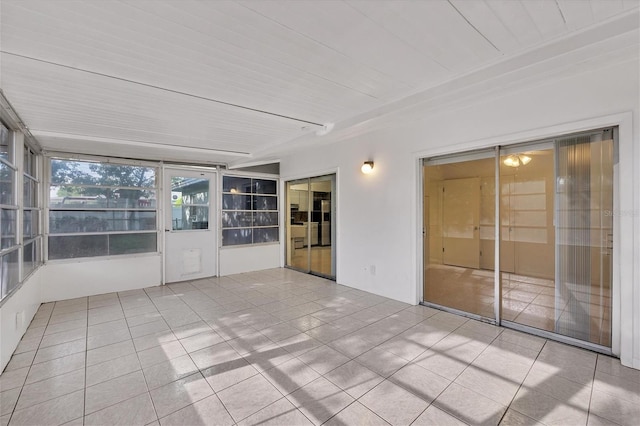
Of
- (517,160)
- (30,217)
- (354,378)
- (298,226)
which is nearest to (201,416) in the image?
(354,378)

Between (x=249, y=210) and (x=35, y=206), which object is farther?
(x=249, y=210)

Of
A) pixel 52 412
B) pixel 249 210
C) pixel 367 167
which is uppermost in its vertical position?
pixel 367 167

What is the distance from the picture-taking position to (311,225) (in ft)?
20.1

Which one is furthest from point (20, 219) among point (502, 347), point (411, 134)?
point (502, 347)

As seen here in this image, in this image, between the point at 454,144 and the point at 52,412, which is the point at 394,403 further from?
the point at 454,144

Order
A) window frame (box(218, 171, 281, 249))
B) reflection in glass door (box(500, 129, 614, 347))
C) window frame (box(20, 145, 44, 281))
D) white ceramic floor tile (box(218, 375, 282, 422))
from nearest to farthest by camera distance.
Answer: white ceramic floor tile (box(218, 375, 282, 422)) < reflection in glass door (box(500, 129, 614, 347)) < window frame (box(20, 145, 44, 281)) < window frame (box(218, 171, 281, 249))

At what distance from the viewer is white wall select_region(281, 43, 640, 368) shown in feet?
7.98

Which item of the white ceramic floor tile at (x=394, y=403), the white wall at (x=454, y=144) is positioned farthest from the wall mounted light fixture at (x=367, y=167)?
the white ceramic floor tile at (x=394, y=403)

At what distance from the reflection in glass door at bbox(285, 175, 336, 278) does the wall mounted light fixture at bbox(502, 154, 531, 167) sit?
2.87 m

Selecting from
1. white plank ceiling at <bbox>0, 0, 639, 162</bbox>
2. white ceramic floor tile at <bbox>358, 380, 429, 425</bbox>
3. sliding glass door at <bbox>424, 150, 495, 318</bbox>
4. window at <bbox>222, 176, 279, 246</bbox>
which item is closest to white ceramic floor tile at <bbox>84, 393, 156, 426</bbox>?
white ceramic floor tile at <bbox>358, 380, 429, 425</bbox>

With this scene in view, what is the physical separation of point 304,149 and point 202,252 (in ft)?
9.73

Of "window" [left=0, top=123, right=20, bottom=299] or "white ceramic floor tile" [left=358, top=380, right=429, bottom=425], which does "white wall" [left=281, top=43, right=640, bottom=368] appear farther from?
"window" [left=0, top=123, right=20, bottom=299]

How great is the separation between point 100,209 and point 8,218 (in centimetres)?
197

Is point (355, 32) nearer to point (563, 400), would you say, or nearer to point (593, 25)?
point (593, 25)
